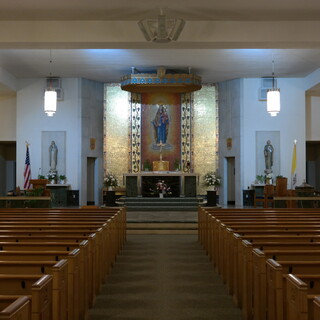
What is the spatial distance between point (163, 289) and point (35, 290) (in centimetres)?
282

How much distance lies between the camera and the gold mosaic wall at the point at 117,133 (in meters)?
17.1

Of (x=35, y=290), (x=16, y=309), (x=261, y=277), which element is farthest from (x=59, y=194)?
(x=16, y=309)

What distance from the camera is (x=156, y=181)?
51.4ft

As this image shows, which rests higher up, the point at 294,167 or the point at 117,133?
the point at 117,133

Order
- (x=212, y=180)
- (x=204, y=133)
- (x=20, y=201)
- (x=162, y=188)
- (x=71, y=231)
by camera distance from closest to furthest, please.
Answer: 1. (x=71, y=231)
2. (x=20, y=201)
3. (x=162, y=188)
4. (x=212, y=180)
5. (x=204, y=133)

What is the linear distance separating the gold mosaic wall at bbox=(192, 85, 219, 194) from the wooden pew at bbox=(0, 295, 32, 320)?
14.8 m

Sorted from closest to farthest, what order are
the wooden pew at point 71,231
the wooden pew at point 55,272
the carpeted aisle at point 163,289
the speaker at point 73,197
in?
the wooden pew at point 55,272
the carpeted aisle at point 163,289
the wooden pew at point 71,231
the speaker at point 73,197

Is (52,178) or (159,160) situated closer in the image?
(52,178)

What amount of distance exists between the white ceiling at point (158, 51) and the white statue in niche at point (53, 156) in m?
2.42

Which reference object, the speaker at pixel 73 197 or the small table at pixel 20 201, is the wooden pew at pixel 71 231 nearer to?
the small table at pixel 20 201

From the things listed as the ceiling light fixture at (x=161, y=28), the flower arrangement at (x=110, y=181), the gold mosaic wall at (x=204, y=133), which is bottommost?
the flower arrangement at (x=110, y=181)

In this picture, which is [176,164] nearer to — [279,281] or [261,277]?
[261,277]

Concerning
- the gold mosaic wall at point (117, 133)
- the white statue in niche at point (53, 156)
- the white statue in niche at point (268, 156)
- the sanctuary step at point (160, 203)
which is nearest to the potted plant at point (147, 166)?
the gold mosaic wall at point (117, 133)

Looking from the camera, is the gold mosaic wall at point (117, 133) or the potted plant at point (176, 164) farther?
the gold mosaic wall at point (117, 133)
